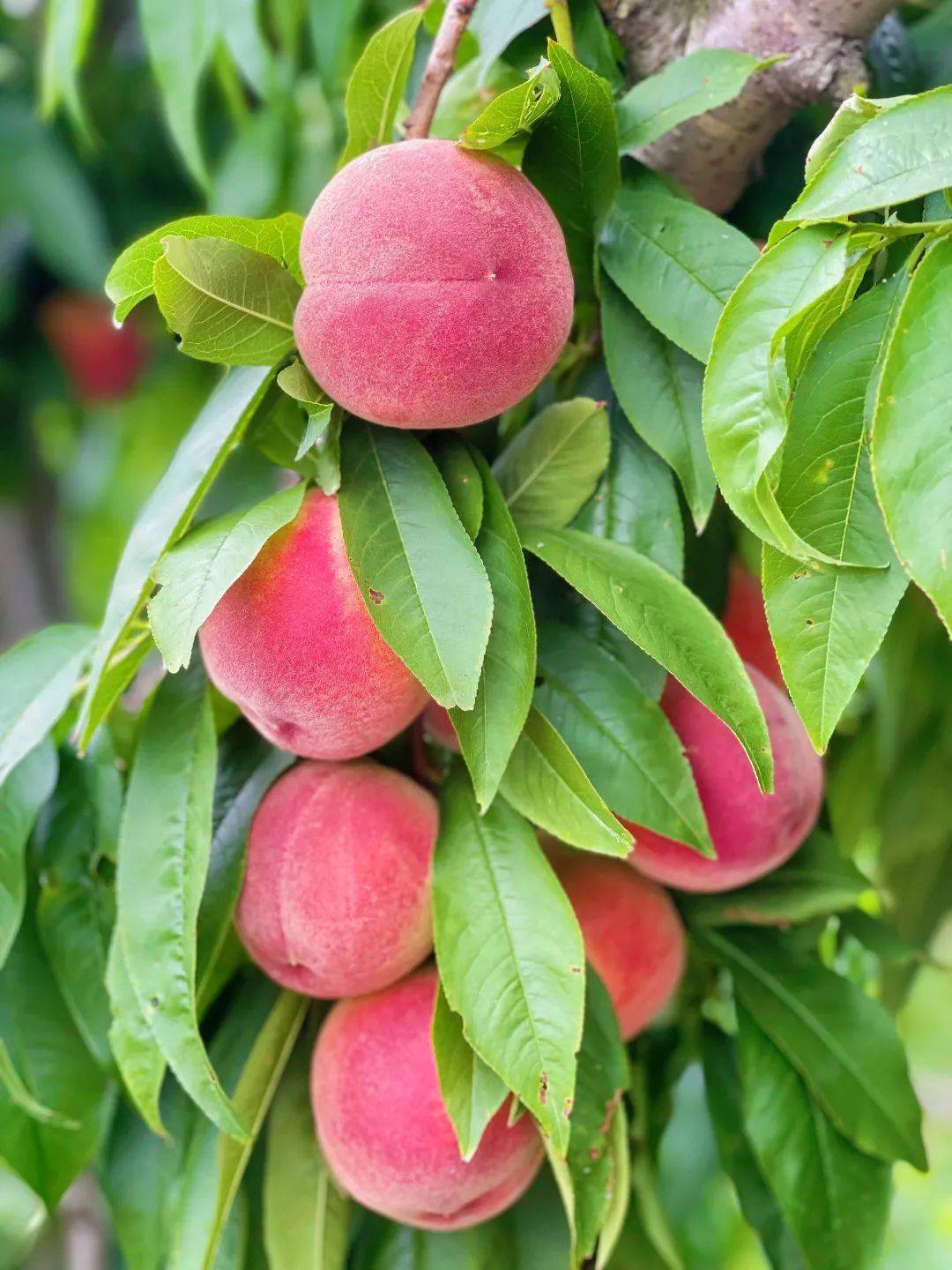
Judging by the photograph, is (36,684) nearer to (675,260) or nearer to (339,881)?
(339,881)

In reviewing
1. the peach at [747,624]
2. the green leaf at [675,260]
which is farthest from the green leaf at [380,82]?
the peach at [747,624]

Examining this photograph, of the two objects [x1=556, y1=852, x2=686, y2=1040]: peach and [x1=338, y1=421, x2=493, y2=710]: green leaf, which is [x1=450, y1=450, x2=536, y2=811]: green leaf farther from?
[x1=556, y1=852, x2=686, y2=1040]: peach

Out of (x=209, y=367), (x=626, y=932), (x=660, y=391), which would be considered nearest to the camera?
(x=660, y=391)

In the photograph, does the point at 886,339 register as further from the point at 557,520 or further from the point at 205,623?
the point at 205,623

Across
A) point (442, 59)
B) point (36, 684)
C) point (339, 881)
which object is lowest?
point (339, 881)

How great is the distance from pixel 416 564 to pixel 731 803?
0.26 metres

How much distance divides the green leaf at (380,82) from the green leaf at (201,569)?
219 millimetres

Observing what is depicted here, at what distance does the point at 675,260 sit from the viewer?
63cm

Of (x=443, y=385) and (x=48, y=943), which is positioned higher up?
(x=443, y=385)

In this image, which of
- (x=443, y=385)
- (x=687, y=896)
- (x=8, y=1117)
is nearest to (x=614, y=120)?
(x=443, y=385)

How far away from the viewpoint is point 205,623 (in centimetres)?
62

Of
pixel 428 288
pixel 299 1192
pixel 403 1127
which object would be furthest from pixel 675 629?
pixel 299 1192

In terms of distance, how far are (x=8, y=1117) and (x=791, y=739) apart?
1.56ft

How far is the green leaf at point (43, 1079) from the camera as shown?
701 millimetres
